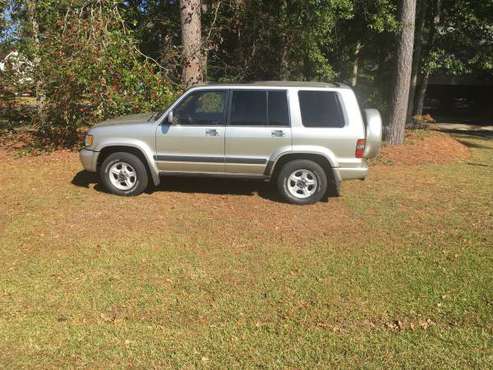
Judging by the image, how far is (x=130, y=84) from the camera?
33.2ft

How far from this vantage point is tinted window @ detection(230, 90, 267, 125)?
6816 millimetres

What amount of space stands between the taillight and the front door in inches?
74.3

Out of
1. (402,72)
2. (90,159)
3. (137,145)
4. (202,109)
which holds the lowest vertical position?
(90,159)

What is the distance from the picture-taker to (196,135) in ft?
22.5

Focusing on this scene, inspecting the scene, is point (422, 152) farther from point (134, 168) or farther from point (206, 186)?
point (134, 168)

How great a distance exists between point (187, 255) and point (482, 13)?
57.9ft

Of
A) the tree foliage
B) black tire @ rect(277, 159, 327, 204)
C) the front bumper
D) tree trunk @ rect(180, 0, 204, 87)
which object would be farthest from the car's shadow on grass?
tree trunk @ rect(180, 0, 204, 87)

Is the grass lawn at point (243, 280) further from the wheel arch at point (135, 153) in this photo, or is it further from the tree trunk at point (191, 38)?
the tree trunk at point (191, 38)

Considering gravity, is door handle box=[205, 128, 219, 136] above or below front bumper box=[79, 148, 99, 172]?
above

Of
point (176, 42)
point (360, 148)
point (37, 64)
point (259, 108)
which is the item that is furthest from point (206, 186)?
point (176, 42)

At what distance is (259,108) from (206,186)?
72.9 inches

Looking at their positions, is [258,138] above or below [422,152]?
above

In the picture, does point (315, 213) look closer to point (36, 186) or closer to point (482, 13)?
point (36, 186)

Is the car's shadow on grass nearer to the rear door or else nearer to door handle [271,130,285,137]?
the rear door
